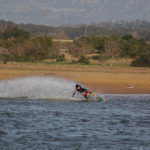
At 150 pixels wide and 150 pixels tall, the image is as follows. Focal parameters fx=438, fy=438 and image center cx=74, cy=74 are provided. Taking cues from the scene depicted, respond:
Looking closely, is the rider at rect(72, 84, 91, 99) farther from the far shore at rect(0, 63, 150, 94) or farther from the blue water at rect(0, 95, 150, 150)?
the far shore at rect(0, 63, 150, 94)

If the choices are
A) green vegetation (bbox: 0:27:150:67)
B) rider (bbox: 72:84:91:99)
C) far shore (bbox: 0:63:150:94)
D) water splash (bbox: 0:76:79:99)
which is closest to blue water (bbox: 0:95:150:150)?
rider (bbox: 72:84:91:99)

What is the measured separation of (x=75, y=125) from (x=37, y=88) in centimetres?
961

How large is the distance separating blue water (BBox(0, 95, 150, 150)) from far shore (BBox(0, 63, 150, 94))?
341cm

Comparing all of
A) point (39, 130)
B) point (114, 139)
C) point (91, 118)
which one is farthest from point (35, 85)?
point (114, 139)

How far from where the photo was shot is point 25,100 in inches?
969

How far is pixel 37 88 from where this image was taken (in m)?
26.4

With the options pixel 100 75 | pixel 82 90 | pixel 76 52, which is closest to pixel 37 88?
pixel 82 90

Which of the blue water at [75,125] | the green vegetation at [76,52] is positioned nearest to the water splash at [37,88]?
the blue water at [75,125]

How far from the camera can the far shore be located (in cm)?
2873

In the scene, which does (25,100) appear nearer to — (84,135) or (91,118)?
(91,118)

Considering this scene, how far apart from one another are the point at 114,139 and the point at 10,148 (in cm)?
353

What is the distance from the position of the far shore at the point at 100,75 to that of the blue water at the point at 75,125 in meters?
3.41

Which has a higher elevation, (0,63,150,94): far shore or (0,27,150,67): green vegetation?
(0,27,150,67): green vegetation

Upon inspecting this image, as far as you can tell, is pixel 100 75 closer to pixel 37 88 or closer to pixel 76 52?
pixel 37 88
